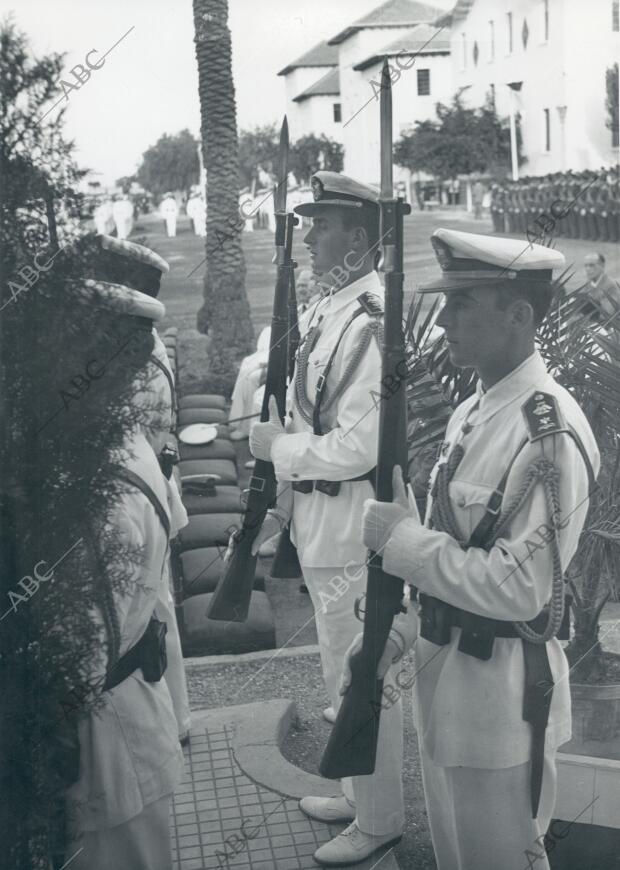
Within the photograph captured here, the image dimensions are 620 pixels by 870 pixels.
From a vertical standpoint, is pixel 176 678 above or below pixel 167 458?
below

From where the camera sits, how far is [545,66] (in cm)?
1936

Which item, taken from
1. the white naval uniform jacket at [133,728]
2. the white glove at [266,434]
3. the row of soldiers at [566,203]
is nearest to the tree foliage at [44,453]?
the white naval uniform jacket at [133,728]

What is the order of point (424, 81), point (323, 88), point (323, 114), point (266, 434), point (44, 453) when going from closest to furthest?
point (44, 453) → point (266, 434) → point (323, 88) → point (323, 114) → point (424, 81)

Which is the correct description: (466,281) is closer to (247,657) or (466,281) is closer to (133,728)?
(133,728)

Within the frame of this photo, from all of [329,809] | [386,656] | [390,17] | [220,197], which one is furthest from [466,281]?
[220,197]

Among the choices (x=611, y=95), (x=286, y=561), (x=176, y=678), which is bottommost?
(x=176, y=678)

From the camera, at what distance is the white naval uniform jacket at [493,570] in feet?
7.97

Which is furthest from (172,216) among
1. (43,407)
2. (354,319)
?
(43,407)

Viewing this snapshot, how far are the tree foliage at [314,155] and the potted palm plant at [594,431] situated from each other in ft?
32.6

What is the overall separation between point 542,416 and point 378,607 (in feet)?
2.13

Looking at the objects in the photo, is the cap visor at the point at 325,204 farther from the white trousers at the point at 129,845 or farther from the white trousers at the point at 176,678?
the white trousers at the point at 129,845

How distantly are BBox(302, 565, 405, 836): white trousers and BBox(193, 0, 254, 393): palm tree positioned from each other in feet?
26.1

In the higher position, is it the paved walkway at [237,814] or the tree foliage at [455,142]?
the tree foliage at [455,142]

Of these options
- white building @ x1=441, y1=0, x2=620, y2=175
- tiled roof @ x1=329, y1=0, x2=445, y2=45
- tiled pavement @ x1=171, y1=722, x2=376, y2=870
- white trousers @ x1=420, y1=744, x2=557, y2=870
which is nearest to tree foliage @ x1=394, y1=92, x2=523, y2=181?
white building @ x1=441, y1=0, x2=620, y2=175
